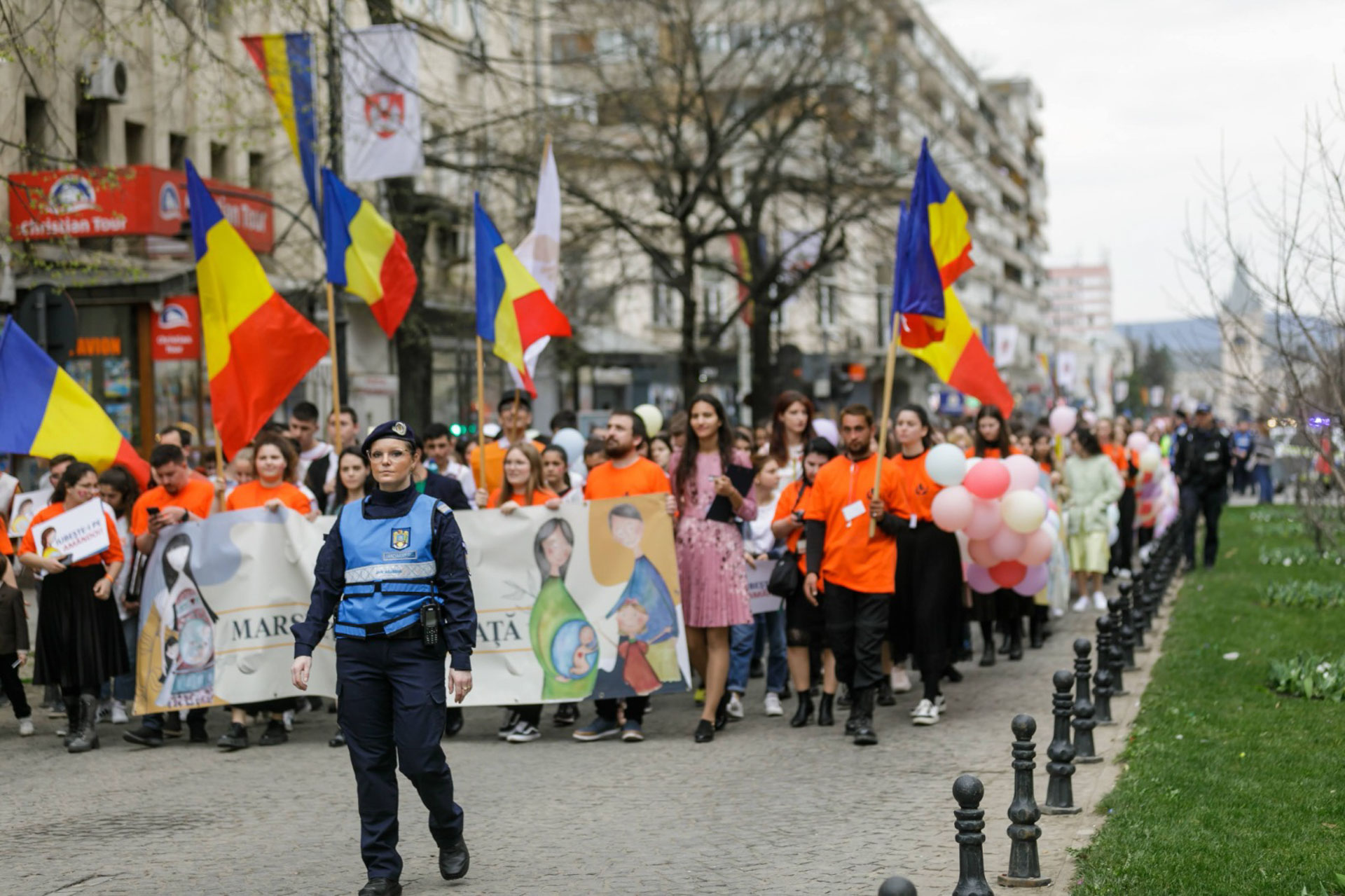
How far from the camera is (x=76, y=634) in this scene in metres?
10.5

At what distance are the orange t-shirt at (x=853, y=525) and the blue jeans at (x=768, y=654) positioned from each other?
998 millimetres

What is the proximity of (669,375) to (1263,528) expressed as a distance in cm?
2617

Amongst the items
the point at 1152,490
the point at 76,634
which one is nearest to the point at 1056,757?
the point at 76,634

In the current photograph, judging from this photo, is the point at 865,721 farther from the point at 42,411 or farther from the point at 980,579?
the point at 42,411

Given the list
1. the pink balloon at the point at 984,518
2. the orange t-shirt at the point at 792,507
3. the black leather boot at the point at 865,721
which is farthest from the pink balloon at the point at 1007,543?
the black leather boot at the point at 865,721

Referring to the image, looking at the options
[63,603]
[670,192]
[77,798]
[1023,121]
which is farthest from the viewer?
[1023,121]

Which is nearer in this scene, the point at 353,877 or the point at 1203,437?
the point at 353,877

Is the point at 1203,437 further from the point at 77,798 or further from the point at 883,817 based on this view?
the point at 77,798

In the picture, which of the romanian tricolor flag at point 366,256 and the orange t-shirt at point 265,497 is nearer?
the orange t-shirt at point 265,497

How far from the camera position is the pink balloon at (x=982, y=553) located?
1257 centimetres

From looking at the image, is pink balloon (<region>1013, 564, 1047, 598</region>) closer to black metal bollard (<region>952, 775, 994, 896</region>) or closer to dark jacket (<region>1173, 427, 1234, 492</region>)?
black metal bollard (<region>952, 775, 994, 896</region>)

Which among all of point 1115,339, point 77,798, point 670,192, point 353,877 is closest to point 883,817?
point 353,877

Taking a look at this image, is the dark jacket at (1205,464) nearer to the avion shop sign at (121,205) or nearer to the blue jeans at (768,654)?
the blue jeans at (768,654)

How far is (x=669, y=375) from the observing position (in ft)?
170
